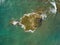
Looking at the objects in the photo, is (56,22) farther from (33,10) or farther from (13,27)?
(13,27)

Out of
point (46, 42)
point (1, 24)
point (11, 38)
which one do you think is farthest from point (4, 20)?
point (46, 42)

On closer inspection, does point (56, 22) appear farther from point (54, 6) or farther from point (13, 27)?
point (13, 27)

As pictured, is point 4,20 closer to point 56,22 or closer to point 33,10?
point 33,10

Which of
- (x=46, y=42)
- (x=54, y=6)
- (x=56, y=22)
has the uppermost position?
(x=54, y=6)

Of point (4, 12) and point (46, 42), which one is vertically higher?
point (4, 12)

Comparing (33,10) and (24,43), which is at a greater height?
(33,10)

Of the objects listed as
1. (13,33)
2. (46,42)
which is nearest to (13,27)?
(13,33)
